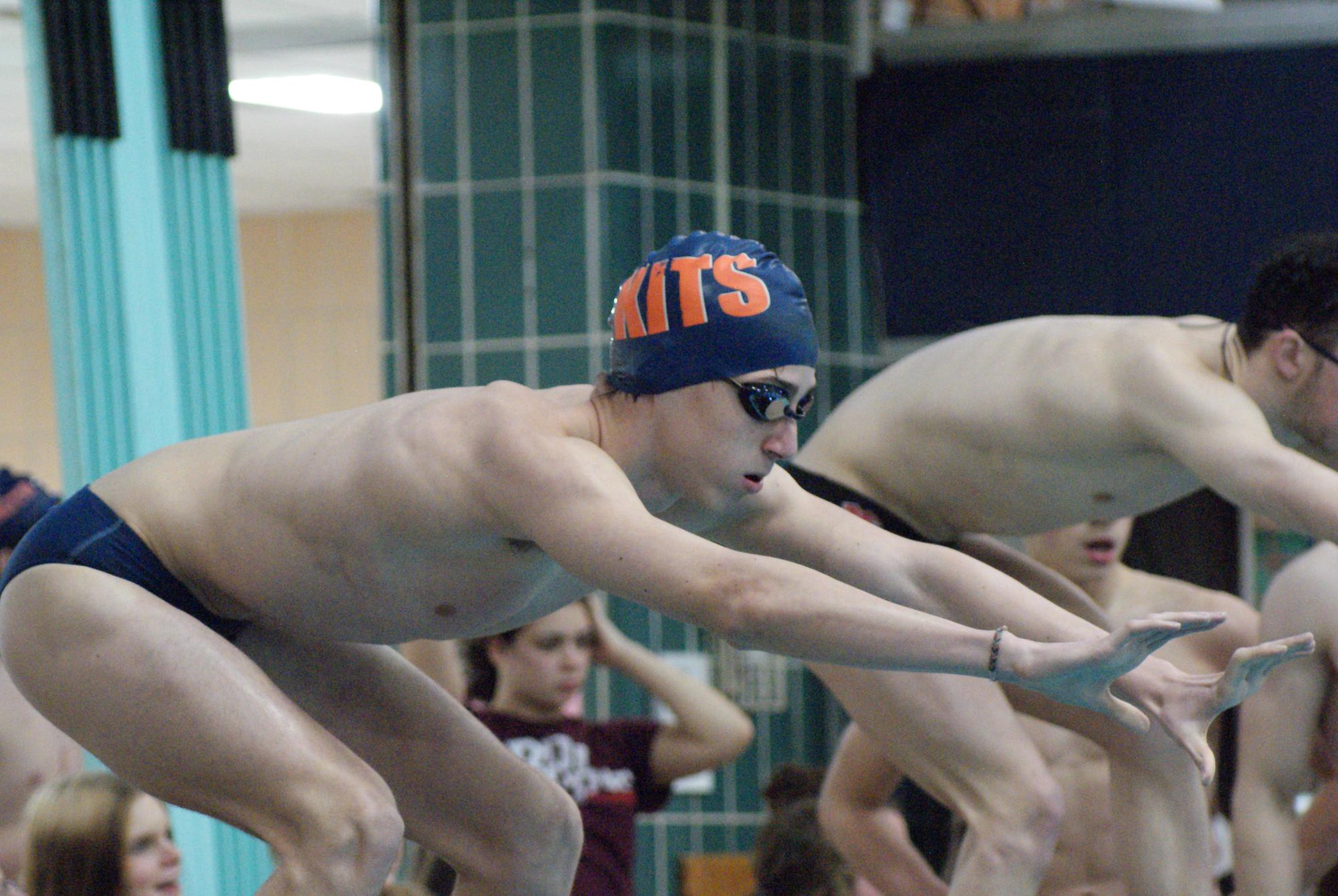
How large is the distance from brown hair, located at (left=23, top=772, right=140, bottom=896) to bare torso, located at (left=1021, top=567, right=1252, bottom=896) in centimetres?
209

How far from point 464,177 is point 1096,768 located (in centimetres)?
371

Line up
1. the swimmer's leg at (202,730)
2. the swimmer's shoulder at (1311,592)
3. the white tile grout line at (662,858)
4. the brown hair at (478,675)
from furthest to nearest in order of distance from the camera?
the white tile grout line at (662,858) → the brown hair at (478,675) → the swimmer's shoulder at (1311,592) → the swimmer's leg at (202,730)

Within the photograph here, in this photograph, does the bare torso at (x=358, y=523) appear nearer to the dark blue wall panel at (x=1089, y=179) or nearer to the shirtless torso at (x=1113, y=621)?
the shirtless torso at (x=1113, y=621)

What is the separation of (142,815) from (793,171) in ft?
15.8

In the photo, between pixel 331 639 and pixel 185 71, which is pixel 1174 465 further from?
pixel 185 71

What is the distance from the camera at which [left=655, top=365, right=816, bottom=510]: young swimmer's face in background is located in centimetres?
257

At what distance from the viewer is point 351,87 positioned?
8.16m

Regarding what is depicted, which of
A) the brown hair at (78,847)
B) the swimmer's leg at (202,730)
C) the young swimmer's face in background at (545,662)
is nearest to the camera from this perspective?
the swimmer's leg at (202,730)

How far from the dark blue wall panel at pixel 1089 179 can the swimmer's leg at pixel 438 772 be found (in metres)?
5.26

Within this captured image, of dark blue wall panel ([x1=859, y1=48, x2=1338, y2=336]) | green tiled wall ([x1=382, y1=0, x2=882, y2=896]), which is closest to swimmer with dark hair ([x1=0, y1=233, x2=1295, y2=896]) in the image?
green tiled wall ([x1=382, y1=0, x2=882, y2=896])

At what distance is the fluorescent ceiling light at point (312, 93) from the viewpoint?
8.09 m

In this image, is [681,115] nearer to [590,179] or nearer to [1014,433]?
[590,179]

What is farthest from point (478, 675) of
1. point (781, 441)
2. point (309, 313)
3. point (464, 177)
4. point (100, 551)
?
point (309, 313)

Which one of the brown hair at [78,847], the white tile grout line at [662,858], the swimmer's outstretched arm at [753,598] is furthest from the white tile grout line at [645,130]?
the swimmer's outstretched arm at [753,598]
